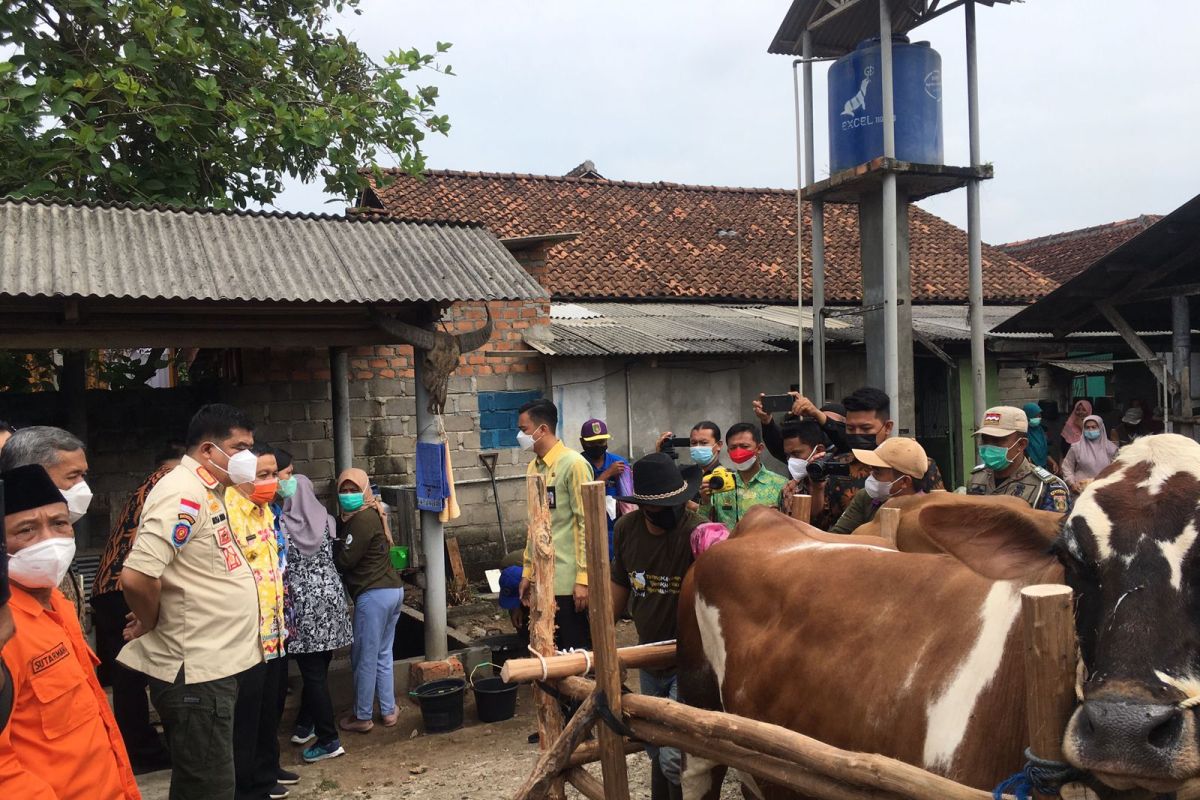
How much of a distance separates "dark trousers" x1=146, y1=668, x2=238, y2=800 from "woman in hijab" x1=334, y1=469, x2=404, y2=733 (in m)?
2.23

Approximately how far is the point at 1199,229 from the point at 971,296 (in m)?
2.86

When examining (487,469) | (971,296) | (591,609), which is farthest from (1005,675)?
(971,296)

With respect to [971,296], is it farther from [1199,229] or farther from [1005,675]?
[1005,675]

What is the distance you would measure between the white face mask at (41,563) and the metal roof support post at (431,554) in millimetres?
3728

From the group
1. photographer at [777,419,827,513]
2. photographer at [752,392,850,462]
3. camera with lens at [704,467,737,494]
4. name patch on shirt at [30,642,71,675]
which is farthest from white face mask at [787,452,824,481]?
name patch on shirt at [30,642,71,675]

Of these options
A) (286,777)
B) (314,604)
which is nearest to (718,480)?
(314,604)

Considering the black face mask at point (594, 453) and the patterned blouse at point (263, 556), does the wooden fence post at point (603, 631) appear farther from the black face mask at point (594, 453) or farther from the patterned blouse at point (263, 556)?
the black face mask at point (594, 453)

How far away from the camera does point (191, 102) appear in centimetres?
888

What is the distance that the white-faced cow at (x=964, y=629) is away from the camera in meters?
1.65

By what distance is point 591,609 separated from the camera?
3.21 metres

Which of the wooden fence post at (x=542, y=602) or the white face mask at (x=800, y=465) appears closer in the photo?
the wooden fence post at (x=542, y=602)

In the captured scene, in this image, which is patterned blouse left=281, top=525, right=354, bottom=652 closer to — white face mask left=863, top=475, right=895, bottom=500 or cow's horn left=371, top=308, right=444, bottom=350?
cow's horn left=371, top=308, right=444, bottom=350

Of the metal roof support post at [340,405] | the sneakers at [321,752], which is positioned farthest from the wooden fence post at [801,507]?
the metal roof support post at [340,405]

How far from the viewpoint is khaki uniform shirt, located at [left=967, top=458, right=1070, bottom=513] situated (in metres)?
4.03
